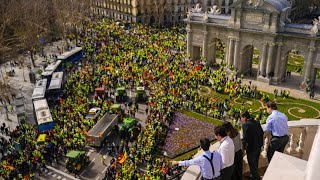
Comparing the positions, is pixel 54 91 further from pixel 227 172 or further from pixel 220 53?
pixel 227 172

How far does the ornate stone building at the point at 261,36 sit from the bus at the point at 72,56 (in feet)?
73.7

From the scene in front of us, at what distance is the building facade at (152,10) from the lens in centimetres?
9806

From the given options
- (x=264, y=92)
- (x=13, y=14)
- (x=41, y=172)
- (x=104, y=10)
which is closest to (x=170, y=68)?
(x=264, y=92)

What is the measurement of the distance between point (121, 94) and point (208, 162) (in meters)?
38.2

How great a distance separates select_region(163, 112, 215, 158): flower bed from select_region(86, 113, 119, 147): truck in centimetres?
655

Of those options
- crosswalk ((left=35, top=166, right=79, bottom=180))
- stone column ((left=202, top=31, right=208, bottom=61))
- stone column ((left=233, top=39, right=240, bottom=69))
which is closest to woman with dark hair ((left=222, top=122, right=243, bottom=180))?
crosswalk ((left=35, top=166, right=79, bottom=180))

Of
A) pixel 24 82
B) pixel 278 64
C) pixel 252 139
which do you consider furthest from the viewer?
pixel 24 82

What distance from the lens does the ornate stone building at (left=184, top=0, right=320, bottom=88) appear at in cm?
5106

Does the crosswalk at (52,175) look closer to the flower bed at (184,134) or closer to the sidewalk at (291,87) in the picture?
the flower bed at (184,134)

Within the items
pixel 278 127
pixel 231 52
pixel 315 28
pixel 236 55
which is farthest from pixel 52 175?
pixel 315 28

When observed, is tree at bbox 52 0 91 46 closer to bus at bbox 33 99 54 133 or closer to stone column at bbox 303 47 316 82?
bus at bbox 33 99 54 133

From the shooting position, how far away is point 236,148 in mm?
11312

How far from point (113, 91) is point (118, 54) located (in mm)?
17294

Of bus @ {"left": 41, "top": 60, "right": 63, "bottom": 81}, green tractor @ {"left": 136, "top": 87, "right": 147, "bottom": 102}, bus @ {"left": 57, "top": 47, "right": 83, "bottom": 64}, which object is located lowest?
green tractor @ {"left": 136, "top": 87, "right": 147, "bottom": 102}
